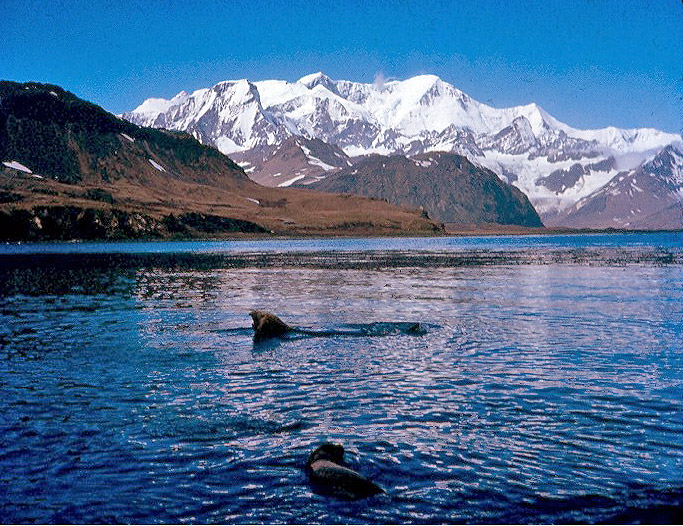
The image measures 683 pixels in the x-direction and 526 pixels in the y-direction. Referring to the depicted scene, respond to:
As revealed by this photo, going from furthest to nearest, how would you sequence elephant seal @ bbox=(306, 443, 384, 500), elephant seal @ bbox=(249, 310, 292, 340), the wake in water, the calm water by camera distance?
1. the wake in water
2. elephant seal @ bbox=(249, 310, 292, 340)
3. elephant seal @ bbox=(306, 443, 384, 500)
4. the calm water

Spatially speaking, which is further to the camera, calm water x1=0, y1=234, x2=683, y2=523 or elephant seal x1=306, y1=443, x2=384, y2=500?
elephant seal x1=306, y1=443, x2=384, y2=500

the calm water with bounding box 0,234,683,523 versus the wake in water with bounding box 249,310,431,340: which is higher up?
the wake in water with bounding box 249,310,431,340

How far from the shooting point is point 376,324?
45438 mm

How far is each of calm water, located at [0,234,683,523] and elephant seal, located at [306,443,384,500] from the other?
1.48ft

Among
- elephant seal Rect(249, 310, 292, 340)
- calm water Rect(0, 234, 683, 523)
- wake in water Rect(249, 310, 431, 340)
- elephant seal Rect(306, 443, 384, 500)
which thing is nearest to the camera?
calm water Rect(0, 234, 683, 523)

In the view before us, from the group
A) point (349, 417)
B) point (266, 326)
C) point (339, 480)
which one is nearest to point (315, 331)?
point (266, 326)

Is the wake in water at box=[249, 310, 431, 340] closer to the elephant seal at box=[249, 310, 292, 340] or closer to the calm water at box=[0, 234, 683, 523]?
the elephant seal at box=[249, 310, 292, 340]

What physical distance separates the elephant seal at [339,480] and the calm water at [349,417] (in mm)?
451

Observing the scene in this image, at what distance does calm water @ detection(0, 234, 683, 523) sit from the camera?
643 inches

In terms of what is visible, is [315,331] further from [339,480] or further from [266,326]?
[339,480]

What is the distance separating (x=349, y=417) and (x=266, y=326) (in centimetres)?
1846

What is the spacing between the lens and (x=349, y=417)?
23281 millimetres

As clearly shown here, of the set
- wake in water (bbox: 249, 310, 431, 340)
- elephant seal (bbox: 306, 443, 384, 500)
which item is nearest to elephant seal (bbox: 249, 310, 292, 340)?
wake in water (bbox: 249, 310, 431, 340)

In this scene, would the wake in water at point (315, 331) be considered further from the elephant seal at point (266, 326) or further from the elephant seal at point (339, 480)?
the elephant seal at point (339, 480)
